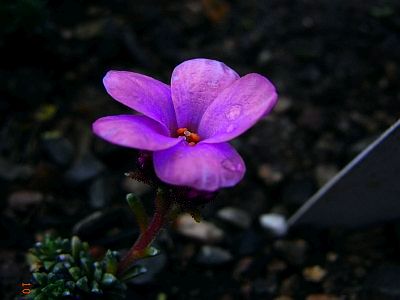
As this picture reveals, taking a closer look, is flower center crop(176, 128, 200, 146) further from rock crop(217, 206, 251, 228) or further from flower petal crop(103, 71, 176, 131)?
rock crop(217, 206, 251, 228)

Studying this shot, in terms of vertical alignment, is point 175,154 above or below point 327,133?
above

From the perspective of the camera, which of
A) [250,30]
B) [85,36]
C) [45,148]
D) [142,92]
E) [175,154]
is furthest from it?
[250,30]

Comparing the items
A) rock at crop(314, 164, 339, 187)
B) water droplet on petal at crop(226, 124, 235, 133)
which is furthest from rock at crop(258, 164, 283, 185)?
water droplet on petal at crop(226, 124, 235, 133)

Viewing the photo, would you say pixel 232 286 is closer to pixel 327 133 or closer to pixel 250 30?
pixel 327 133

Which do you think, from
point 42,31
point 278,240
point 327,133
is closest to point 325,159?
point 327,133

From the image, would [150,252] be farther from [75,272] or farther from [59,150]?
[59,150]

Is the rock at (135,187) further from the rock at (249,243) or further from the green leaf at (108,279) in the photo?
the green leaf at (108,279)
